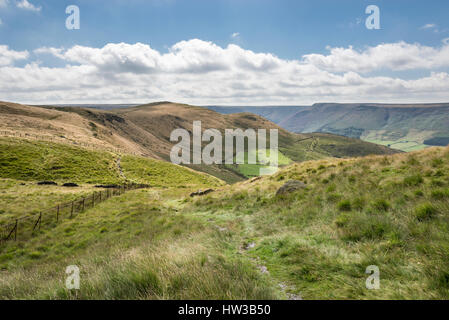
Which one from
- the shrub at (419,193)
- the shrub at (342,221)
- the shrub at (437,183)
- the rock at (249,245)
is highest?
the shrub at (437,183)

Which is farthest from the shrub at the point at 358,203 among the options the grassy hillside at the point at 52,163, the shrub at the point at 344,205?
the grassy hillside at the point at 52,163

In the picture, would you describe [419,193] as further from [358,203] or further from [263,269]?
[263,269]

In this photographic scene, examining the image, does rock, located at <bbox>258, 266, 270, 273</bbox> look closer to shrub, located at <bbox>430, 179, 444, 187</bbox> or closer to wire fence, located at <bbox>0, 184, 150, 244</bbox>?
shrub, located at <bbox>430, 179, 444, 187</bbox>

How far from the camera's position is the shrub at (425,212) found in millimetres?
6195

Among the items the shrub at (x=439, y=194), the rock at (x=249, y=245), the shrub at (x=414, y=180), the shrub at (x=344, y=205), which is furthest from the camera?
the shrub at (x=414, y=180)

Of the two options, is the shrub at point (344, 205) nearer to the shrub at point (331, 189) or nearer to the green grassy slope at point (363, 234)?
the green grassy slope at point (363, 234)

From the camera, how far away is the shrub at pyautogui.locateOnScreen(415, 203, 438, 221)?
6.20 meters

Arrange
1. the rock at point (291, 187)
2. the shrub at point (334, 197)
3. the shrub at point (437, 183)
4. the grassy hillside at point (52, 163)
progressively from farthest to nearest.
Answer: the grassy hillside at point (52, 163) < the rock at point (291, 187) < the shrub at point (334, 197) < the shrub at point (437, 183)

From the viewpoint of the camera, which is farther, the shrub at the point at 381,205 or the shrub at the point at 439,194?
the shrub at the point at 381,205

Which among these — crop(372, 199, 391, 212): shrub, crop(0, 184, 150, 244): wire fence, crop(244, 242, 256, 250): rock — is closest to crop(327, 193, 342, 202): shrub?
crop(372, 199, 391, 212): shrub

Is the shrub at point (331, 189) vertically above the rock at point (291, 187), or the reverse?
the shrub at point (331, 189)
